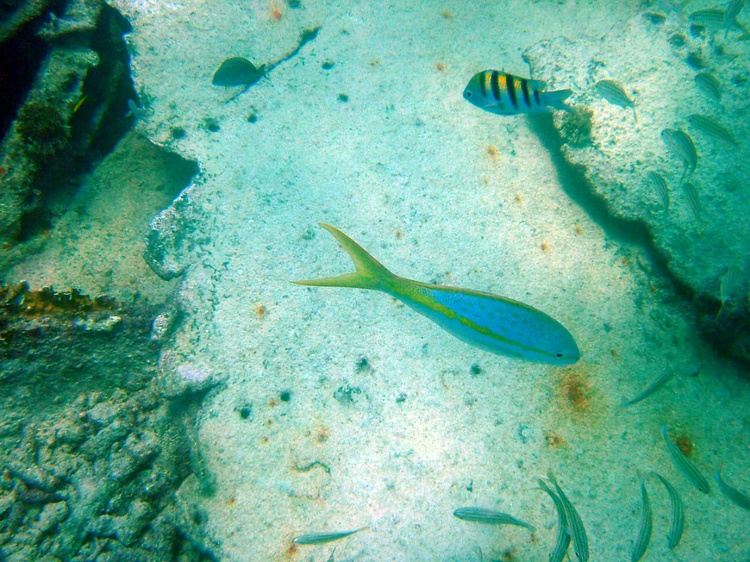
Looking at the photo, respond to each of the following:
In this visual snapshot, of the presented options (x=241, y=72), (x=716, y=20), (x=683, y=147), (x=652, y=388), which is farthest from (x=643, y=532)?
(x=241, y=72)

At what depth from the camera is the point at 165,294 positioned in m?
3.77

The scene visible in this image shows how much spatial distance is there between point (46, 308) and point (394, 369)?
10.5 feet

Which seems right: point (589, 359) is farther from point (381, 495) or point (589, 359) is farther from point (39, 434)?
point (39, 434)

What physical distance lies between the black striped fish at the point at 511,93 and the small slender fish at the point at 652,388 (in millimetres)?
2431

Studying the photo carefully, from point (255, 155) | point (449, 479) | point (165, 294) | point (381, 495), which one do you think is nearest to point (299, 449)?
point (381, 495)

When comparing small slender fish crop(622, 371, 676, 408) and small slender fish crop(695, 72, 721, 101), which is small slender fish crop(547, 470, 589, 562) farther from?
small slender fish crop(695, 72, 721, 101)

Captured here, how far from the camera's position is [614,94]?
→ 3.59m

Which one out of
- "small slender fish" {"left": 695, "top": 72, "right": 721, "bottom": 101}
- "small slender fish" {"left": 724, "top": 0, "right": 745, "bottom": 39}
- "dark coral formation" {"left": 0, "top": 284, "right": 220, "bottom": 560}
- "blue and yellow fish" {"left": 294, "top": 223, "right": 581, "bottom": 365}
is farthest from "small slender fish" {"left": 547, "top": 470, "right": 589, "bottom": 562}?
"small slender fish" {"left": 724, "top": 0, "right": 745, "bottom": 39}

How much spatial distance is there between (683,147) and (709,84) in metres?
0.91

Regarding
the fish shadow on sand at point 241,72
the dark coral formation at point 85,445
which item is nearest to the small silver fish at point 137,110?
the fish shadow on sand at point 241,72

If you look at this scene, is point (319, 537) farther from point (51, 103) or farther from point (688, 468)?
point (51, 103)

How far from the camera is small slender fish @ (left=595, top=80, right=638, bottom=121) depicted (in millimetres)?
3564

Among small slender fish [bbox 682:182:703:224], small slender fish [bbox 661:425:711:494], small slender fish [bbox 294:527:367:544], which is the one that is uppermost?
small slender fish [bbox 682:182:703:224]

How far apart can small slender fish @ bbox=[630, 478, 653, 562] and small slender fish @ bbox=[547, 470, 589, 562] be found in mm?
431
